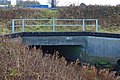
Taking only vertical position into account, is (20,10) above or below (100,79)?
above

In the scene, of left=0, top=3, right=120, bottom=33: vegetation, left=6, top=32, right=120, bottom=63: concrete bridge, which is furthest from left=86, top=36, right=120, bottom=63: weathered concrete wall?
left=0, top=3, right=120, bottom=33: vegetation

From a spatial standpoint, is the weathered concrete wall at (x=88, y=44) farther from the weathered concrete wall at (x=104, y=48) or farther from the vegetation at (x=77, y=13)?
the vegetation at (x=77, y=13)

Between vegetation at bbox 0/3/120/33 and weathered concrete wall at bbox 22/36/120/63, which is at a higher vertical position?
vegetation at bbox 0/3/120/33

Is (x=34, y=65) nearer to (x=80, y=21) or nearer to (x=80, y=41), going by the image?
(x=80, y=41)

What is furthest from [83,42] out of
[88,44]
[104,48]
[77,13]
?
[77,13]

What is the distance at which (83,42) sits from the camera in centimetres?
1711

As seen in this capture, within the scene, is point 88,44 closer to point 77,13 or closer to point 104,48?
point 104,48

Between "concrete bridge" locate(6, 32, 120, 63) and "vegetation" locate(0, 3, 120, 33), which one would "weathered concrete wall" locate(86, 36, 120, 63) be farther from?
"vegetation" locate(0, 3, 120, 33)

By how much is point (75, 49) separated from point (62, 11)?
643cm

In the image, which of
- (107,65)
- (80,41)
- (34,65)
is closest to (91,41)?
(80,41)

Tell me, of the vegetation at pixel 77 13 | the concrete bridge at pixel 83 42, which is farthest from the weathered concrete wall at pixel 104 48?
the vegetation at pixel 77 13

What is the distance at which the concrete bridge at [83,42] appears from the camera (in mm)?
15828

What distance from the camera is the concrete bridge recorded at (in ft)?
51.9

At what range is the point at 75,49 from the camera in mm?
17750
